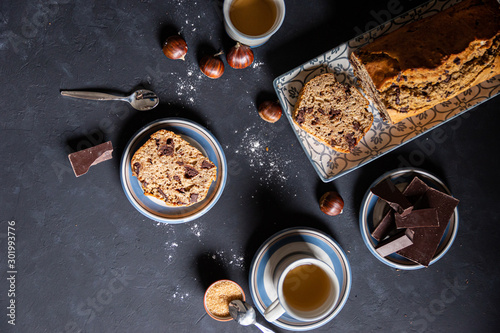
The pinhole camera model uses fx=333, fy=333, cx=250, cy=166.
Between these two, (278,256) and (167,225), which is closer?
(278,256)

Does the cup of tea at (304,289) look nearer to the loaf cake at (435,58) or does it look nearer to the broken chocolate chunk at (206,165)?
the broken chocolate chunk at (206,165)

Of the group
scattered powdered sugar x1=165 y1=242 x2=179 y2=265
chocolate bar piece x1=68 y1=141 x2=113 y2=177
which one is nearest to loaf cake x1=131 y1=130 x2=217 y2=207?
chocolate bar piece x1=68 y1=141 x2=113 y2=177

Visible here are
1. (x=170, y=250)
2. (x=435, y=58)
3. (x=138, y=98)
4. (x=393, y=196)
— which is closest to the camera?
(x=435, y=58)

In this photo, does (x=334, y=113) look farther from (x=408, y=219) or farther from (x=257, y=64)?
(x=408, y=219)

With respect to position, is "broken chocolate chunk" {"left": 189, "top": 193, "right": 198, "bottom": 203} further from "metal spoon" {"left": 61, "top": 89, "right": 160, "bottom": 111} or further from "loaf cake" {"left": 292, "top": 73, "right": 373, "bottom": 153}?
"loaf cake" {"left": 292, "top": 73, "right": 373, "bottom": 153}

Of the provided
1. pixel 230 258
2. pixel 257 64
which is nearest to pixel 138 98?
pixel 257 64

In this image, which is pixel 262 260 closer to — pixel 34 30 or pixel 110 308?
pixel 110 308

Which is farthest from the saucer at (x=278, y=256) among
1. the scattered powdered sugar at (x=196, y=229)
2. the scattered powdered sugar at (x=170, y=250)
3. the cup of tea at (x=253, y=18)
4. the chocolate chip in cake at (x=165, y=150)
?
the cup of tea at (x=253, y=18)
